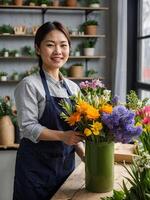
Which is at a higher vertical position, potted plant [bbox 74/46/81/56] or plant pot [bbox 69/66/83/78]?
potted plant [bbox 74/46/81/56]

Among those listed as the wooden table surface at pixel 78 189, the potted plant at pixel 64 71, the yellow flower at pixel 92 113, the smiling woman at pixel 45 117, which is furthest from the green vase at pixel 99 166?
the potted plant at pixel 64 71

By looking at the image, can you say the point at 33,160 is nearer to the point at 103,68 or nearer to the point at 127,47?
the point at 127,47

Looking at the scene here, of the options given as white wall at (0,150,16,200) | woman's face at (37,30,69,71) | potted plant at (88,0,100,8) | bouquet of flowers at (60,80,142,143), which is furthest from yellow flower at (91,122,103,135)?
potted plant at (88,0,100,8)

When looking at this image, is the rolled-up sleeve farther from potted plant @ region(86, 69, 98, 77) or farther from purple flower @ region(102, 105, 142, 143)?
potted plant @ region(86, 69, 98, 77)

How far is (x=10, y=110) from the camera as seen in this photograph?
2516 mm

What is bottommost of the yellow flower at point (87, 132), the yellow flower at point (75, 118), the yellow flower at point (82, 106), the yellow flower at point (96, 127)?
the yellow flower at point (87, 132)

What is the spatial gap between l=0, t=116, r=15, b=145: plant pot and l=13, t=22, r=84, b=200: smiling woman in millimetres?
695

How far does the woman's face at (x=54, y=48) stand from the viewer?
168 cm

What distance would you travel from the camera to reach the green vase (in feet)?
4.48

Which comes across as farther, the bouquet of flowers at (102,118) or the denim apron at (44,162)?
the denim apron at (44,162)

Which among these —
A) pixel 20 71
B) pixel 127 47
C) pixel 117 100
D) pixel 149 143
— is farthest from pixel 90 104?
pixel 20 71

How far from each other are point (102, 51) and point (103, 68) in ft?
0.79

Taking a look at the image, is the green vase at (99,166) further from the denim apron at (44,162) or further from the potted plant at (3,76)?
the potted plant at (3,76)

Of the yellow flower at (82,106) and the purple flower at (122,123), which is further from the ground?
the yellow flower at (82,106)
